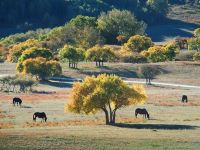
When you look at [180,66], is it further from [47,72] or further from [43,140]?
[43,140]

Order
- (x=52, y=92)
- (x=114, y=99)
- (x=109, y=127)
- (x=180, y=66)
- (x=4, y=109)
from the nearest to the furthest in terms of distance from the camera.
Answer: (x=109, y=127) → (x=114, y=99) → (x=4, y=109) → (x=52, y=92) → (x=180, y=66)

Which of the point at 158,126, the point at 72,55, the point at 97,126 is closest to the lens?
the point at 97,126

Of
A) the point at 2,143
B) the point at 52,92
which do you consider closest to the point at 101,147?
the point at 2,143

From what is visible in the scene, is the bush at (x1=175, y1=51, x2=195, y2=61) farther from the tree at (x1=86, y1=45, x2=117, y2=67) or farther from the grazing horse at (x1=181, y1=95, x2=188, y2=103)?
the grazing horse at (x1=181, y1=95, x2=188, y2=103)

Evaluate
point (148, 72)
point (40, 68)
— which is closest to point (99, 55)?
point (148, 72)

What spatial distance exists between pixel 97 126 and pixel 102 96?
4705mm

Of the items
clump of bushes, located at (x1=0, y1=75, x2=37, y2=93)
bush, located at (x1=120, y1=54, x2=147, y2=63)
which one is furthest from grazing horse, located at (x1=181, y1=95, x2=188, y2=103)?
bush, located at (x1=120, y1=54, x2=147, y2=63)

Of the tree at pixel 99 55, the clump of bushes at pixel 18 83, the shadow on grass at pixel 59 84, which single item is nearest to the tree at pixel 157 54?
the tree at pixel 99 55

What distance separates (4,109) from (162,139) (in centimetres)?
3282

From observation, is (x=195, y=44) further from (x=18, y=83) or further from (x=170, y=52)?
(x=18, y=83)

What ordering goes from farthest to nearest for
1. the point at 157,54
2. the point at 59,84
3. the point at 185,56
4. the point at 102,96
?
1. the point at 185,56
2. the point at 157,54
3. the point at 59,84
4. the point at 102,96

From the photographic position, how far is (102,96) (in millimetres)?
68750

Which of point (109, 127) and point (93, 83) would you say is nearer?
point (109, 127)

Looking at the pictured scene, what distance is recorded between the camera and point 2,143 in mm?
52781
